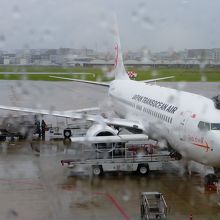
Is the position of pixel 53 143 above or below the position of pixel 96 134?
below

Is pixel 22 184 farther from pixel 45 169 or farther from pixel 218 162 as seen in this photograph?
pixel 218 162

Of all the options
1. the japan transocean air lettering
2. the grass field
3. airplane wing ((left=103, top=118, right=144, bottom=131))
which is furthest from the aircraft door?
the grass field

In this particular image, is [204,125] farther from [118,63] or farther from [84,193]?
[118,63]

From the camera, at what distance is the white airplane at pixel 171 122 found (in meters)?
13.6

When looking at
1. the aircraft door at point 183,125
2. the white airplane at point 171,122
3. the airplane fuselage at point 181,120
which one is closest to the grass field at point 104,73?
the white airplane at point 171,122

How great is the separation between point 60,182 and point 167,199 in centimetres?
391

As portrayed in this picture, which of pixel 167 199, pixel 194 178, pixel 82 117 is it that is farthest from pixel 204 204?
pixel 82 117

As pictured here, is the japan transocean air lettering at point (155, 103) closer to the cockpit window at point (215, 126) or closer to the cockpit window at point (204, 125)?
the cockpit window at point (204, 125)

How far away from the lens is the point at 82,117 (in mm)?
21750

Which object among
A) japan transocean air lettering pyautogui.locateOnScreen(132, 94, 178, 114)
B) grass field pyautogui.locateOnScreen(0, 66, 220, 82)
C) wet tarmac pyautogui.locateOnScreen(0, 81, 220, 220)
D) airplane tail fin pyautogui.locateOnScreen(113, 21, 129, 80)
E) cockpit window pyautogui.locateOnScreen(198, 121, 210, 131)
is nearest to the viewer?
wet tarmac pyautogui.locateOnScreen(0, 81, 220, 220)

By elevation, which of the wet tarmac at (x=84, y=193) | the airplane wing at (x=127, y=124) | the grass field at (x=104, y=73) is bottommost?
the wet tarmac at (x=84, y=193)

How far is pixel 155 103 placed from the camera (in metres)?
18.7

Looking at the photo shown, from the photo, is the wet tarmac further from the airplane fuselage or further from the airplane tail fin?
the airplane tail fin

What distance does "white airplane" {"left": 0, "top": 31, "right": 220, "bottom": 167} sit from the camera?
13641mm
